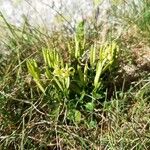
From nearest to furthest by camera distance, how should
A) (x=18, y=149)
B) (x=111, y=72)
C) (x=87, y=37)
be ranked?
(x=18, y=149)
(x=111, y=72)
(x=87, y=37)

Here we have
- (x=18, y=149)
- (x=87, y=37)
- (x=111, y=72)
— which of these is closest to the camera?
(x=18, y=149)

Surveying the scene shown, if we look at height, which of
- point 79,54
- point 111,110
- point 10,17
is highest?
point 10,17

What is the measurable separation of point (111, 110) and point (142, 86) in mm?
207

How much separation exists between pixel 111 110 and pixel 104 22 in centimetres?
54

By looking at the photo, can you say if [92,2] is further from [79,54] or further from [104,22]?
[79,54]

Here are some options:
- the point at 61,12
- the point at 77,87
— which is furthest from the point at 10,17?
the point at 77,87

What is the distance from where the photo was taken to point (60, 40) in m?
2.32

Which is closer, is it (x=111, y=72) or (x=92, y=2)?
(x=111, y=72)

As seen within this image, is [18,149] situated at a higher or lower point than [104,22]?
lower

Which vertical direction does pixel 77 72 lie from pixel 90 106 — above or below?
above

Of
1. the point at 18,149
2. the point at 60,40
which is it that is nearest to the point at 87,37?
the point at 60,40

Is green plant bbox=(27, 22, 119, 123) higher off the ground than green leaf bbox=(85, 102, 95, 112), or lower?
higher

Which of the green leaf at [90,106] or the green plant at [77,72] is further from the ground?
the green plant at [77,72]

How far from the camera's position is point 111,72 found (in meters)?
2.19
